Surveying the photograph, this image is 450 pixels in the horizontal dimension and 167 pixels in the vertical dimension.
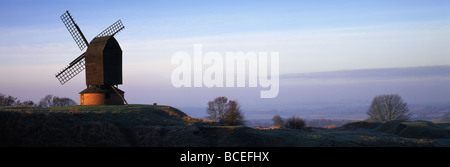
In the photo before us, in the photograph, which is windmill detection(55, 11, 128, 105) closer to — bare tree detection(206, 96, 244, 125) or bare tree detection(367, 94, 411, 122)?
bare tree detection(206, 96, 244, 125)

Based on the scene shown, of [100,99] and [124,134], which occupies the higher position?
[100,99]

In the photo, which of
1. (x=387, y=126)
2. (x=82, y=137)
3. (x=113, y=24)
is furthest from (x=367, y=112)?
(x=82, y=137)

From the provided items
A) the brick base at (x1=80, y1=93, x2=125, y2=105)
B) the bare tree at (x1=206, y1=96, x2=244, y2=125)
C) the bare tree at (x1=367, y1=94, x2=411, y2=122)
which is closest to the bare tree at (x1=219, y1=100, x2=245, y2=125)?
the bare tree at (x1=206, y1=96, x2=244, y2=125)

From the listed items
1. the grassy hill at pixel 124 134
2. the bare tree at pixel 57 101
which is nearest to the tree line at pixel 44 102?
the bare tree at pixel 57 101

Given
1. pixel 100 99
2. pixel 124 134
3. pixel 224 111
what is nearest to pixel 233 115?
pixel 224 111

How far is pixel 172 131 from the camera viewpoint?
89.2 feet

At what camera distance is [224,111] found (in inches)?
2036

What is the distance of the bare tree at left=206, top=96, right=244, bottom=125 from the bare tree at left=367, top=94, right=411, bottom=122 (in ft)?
89.5

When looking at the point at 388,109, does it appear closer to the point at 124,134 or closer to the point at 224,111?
the point at 224,111

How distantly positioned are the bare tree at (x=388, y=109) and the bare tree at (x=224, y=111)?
27.3 m

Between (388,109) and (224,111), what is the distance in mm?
29218

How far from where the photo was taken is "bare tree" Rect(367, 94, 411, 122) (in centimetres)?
6378
